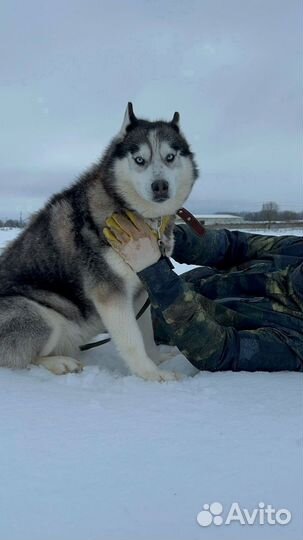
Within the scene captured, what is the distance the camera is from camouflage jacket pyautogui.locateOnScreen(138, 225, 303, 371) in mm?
2980

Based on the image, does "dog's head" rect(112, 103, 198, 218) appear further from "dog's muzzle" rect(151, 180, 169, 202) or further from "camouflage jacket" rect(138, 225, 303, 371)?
"camouflage jacket" rect(138, 225, 303, 371)

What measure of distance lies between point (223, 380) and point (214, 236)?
1.65 metres

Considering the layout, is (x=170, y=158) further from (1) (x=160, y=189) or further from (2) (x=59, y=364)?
(2) (x=59, y=364)

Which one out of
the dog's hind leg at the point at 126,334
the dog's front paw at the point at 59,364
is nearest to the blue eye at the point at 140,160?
the dog's hind leg at the point at 126,334

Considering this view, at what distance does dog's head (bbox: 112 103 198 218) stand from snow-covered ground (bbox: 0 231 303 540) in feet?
4.16

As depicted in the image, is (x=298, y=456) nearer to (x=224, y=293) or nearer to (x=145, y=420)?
(x=145, y=420)

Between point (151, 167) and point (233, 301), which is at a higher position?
point (151, 167)

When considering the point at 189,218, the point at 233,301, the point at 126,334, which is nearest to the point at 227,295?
the point at 233,301

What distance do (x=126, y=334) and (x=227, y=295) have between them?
1.18m

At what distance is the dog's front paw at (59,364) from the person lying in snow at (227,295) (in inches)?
27.4

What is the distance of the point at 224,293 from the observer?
395 centimetres

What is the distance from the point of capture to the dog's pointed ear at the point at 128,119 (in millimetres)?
3501

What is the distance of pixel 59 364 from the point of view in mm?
3154

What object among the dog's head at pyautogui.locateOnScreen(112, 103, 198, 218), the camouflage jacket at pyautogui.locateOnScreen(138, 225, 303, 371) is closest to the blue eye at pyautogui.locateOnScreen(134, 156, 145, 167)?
the dog's head at pyautogui.locateOnScreen(112, 103, 198, 218)
